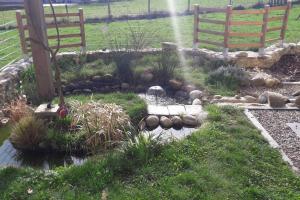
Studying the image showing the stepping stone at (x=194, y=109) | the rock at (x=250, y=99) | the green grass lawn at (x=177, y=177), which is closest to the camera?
the green grass lawn at (x=177, y=177)

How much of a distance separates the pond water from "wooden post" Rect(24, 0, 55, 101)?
4.33 feet

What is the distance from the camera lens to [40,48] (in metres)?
4.98

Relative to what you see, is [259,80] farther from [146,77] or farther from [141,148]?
[141,148]

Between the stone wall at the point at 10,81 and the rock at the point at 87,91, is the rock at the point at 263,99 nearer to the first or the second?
the rock at the point at 87,91

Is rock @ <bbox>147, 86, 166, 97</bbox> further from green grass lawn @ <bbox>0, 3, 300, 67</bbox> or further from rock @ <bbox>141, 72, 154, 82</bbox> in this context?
green grass lawn @ <bbox>0, 3, 300, 67</bbox>

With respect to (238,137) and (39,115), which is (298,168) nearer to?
(238,137)

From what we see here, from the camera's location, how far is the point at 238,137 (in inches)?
155

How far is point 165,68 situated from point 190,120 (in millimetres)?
2178

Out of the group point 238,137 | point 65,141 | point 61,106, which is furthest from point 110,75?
point 238,137

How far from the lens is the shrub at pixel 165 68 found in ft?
21.6

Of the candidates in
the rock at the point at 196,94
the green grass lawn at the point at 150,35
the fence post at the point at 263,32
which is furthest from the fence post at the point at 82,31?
the fence post at the point at 263,32

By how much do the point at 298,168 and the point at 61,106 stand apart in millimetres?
→ 3112

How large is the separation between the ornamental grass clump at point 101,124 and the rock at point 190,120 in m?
0.89

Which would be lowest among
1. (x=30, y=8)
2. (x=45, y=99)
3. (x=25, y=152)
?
(x=25, y=152)
